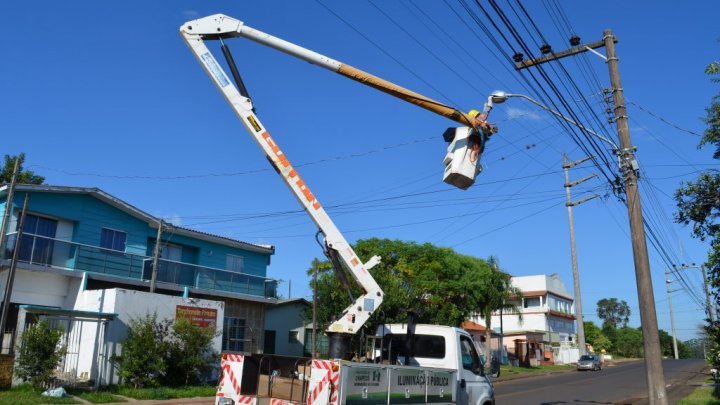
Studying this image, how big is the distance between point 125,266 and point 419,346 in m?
17.4

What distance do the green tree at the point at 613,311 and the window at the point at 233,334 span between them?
105779 mm

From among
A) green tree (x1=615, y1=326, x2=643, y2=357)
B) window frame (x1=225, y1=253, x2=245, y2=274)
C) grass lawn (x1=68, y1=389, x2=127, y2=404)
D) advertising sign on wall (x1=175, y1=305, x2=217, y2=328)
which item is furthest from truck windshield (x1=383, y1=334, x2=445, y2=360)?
green tree (x1=615, y1=326, x2=643, y2=357)

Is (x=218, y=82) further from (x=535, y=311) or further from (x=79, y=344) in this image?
(x=535, y=311)

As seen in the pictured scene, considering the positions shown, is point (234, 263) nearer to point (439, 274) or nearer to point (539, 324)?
point (439, 274)

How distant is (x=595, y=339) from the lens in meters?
84.2

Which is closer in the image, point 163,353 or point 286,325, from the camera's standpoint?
point 163,353

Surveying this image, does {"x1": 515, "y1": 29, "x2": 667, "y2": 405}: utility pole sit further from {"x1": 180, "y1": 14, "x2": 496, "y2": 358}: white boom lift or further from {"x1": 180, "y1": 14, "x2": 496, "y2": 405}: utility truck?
{"x1": 180, "y1": 14, "x2": 496, "y2": 405}: utility truck

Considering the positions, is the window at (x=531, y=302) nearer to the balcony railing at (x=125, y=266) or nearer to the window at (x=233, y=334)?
the balcony railing at (x=125, y=266)

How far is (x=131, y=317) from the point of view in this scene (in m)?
19.8

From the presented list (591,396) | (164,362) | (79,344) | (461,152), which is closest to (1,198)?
(79,344)

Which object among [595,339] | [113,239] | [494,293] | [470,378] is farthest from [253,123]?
[595,339]

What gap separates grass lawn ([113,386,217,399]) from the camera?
17.8 meters

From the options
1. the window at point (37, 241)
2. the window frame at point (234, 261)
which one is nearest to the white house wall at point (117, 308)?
the window at point (37, 241)

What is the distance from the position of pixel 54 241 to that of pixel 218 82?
49.8ft
